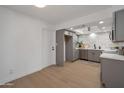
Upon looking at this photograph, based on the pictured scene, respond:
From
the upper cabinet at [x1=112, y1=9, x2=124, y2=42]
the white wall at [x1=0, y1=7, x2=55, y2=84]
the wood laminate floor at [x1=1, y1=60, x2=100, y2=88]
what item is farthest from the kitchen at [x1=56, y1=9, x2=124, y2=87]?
the white wall at [x1=0, y1=7, x2=55, y2=84]

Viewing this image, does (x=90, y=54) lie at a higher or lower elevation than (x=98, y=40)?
lower

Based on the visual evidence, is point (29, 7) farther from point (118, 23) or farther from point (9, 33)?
point (118, 23)

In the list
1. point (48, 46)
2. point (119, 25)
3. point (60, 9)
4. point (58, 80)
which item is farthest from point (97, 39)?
point (58, 80)

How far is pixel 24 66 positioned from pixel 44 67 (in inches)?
47.9

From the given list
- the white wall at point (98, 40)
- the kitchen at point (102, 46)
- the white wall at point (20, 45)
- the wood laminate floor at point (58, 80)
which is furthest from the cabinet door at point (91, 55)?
the white wall at point (20, 45)

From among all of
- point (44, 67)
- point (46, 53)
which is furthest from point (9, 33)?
point (44, 67)

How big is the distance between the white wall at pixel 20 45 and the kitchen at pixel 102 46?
1231mm

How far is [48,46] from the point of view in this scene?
430 cm

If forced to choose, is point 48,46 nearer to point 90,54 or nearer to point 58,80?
point 58,80

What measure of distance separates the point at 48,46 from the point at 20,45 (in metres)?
1.60

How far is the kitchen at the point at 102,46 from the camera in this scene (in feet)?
6.22

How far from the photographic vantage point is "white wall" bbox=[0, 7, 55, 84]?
2.46 m

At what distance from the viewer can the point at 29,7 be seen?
8.28 feet

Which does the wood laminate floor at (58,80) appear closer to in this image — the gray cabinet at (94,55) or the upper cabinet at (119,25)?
the upper cabinet at (119,25)
